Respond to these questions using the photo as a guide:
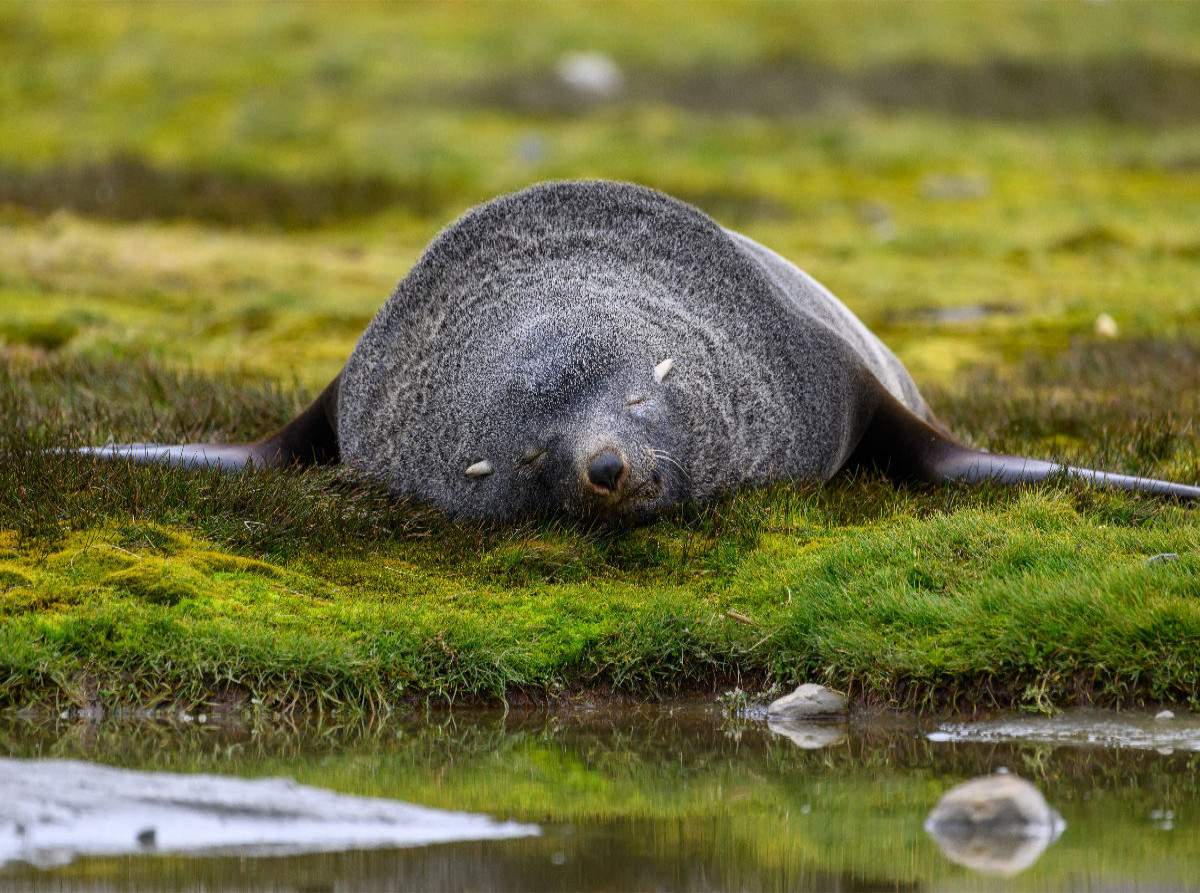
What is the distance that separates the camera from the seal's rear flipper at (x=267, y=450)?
829cm

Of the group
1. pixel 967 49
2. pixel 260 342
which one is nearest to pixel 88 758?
pixel 260 342

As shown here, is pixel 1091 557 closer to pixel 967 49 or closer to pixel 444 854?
pixel 444 854

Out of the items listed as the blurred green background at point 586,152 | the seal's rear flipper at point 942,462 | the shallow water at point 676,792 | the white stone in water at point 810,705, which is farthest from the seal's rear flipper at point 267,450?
the blurred green background at point 586,152

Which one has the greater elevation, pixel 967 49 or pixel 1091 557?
pixel 967 49

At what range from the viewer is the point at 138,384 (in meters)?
12.2

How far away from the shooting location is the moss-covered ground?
6285mm

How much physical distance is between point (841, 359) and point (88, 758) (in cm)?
511

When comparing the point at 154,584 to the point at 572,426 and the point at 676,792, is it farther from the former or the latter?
the point at 676,792

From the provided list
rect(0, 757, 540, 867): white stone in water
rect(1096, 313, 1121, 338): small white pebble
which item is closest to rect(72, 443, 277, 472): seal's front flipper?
rect(0, 757, 540, 867): white stone in water

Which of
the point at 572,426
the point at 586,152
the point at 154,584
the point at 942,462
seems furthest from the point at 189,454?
the point at 586,152

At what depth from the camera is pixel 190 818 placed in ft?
14.0

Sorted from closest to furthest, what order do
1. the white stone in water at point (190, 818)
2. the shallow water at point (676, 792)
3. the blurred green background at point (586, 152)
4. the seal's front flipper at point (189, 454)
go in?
the shallow water at point (676, 792) < the white stone in water at point (190, 818) < the seal's front flipper at point (189, 454) < the blurred green background at point (586, 152)

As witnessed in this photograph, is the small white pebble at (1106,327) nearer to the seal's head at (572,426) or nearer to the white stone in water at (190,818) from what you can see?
the seal's head at (572,426)

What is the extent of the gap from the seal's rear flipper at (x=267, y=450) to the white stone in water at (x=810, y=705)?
348 cm
